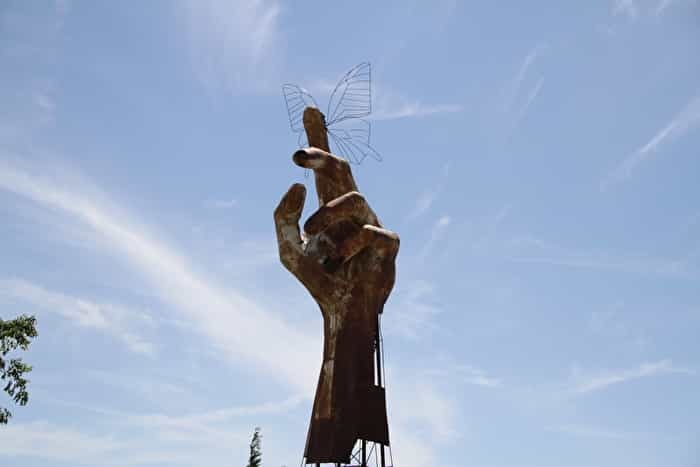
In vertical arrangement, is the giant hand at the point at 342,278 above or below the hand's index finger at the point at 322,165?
below

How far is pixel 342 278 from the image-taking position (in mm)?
14609

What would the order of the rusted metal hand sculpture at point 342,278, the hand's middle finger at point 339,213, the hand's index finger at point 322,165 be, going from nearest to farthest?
1. the rusted metal hand sculpture at point 342,278
2. the hand's middle finger at point 339,213
3. the hand's index finger at point 322,165

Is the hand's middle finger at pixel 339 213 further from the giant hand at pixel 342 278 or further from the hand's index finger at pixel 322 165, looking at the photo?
the hand's index finger at pixel 322 165

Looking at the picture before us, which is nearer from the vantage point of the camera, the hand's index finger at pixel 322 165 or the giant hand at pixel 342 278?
the giant hand at pixel 342 278

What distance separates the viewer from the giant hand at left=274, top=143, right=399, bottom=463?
538 inches

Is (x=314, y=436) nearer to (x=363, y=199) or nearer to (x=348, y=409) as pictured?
(x=348, y=409)

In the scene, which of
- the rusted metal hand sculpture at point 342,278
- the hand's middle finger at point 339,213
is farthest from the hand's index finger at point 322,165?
the hand's middle finger at point 339,213

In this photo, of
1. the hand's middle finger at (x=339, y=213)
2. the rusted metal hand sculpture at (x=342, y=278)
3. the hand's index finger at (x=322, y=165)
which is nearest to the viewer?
the rusted metal hand sculpture at (x=342, y=278)

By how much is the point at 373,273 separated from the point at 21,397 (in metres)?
11.5

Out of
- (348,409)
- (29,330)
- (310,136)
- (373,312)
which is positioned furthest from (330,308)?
(29,330)

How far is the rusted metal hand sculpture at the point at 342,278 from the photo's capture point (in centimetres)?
1364

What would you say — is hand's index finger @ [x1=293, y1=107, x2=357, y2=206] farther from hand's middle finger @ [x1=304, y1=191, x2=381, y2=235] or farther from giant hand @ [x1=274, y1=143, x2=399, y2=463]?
hand's middle finger @ [x1=304, y1=191, x2=381, y2=235]

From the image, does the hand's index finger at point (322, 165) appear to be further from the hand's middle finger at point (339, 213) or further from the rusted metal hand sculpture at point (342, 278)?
the hand's middle finger at point (339, 213)

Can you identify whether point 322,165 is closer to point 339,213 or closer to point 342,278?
point 339,213
